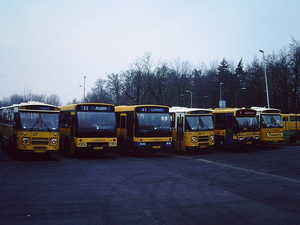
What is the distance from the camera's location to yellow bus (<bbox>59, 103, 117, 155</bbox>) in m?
18.8

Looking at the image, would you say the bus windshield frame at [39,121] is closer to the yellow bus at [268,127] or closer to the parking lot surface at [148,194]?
the parking lot surface at [148,194]

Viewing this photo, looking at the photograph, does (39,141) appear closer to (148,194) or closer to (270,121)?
(148,194)

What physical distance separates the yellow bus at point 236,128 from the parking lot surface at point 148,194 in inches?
292

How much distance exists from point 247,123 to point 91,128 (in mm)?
11124

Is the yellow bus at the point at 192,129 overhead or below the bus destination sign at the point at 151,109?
below

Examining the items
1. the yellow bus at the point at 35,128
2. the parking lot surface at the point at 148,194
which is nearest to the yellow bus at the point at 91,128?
the yellow bus at the point at 35,128

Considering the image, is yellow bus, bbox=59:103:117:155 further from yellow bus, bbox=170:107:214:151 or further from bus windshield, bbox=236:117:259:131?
bus windshield, bbox=236:117:259:131

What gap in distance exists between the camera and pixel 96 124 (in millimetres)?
19312

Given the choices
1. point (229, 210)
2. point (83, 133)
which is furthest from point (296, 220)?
point (83, 133)

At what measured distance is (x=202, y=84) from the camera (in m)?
79.8

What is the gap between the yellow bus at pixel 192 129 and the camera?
22.4 meters

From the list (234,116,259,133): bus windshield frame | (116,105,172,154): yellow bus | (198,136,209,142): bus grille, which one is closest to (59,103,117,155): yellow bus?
(116,105,172,154): yellow bus

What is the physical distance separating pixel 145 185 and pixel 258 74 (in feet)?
190

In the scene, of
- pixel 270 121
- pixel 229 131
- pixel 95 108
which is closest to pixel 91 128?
pixel 95 108
